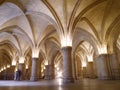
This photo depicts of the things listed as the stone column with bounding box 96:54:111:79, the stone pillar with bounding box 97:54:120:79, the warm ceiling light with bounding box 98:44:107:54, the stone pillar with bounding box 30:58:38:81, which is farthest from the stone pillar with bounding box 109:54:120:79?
the stone pillar with bounding box 30:58:38:81

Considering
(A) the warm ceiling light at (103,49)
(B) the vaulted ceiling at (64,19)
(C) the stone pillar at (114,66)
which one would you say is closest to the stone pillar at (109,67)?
(C) the stone pillar at (114,66)

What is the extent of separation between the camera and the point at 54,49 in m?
25.8

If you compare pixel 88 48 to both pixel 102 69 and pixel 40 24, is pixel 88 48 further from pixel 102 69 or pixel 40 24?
pixel 40 24

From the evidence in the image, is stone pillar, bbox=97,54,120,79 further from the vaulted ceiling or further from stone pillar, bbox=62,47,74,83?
stone pillar, bbox=62,47,74,83

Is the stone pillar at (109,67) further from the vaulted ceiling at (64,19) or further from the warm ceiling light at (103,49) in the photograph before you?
the vaulted ceiling at (64,19)

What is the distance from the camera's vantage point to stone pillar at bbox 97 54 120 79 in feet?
47.4

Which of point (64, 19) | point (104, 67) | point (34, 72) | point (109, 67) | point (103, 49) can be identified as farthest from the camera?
point (34, 72)

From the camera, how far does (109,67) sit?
14.8 m

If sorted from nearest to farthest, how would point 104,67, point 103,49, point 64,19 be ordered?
point 64,19
point 104,67
point 103,49

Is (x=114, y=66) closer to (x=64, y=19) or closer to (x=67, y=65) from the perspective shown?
(x=67, y=65)

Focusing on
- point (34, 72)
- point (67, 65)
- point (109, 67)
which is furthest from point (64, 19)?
point (109, 67)

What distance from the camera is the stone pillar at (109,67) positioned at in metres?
14.5

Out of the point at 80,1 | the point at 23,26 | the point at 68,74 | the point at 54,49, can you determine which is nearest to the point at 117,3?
the point at 80,1

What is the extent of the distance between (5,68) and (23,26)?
23479mm
